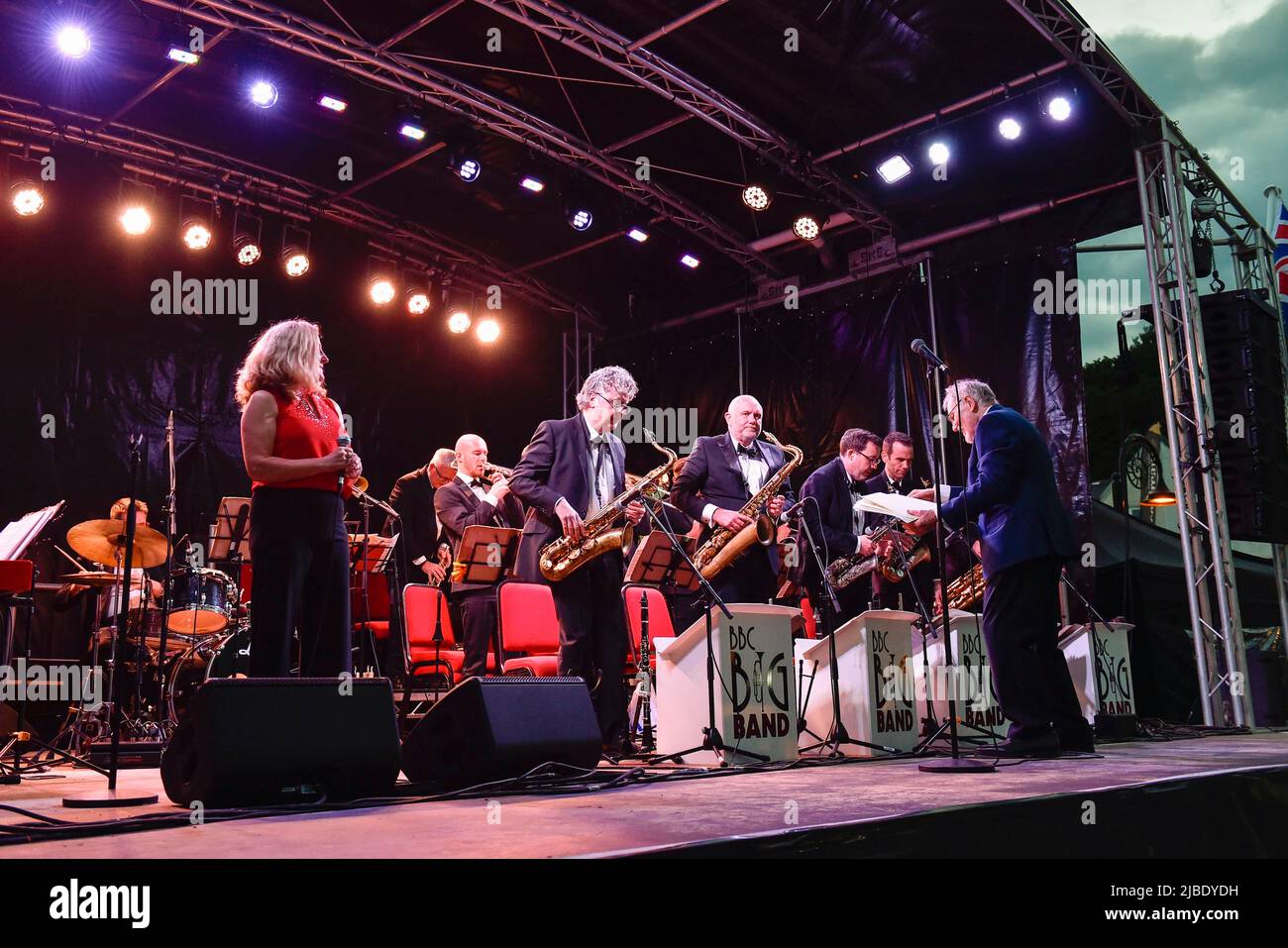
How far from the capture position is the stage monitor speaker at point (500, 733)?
3.53m

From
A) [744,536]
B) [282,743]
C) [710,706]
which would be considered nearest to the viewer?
[282,743]

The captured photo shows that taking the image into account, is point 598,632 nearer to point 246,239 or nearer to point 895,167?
point 895,167

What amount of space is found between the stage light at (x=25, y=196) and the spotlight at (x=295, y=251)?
2.30m

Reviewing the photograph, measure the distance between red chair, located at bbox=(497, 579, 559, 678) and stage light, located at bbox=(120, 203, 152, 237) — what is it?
578 centimetres

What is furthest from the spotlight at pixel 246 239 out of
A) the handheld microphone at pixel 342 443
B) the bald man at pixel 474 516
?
the handheld microphone at pixel 342 443

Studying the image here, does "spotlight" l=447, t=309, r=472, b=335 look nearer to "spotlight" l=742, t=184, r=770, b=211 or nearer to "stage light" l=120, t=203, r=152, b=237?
"stage light" l=120, t=203, r=152, b=237

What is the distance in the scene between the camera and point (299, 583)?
363 cm

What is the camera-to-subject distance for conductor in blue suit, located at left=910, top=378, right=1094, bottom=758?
4895 millimetres

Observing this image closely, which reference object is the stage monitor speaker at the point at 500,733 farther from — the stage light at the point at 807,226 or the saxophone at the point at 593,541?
the stage light at the point at 807,226

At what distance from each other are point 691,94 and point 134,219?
18.1 feet

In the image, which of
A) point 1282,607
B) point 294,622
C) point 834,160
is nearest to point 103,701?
point 294,622

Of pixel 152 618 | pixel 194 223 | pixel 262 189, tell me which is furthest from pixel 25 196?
pixel 152 618

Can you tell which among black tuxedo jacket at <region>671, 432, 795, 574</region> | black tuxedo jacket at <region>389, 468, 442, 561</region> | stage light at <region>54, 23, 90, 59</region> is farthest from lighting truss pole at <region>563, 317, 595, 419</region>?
black tuxedo jacket at <region>671, 432, 795, 574</region>

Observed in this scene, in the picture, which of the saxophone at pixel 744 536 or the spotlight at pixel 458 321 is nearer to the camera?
the saxophone at pixel 744 536
